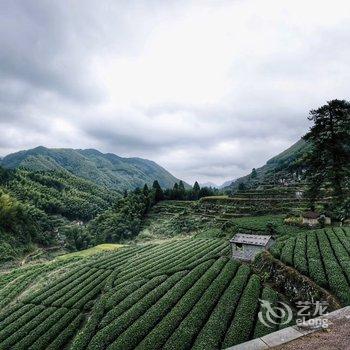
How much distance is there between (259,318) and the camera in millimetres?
18938

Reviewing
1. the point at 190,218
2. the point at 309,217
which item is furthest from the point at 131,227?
the point at 309,217

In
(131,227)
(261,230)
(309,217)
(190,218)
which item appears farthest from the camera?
(131,227)

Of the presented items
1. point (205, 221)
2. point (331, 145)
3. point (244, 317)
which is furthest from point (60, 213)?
point (244, 317)

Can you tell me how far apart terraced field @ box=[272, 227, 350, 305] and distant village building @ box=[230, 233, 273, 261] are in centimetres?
163

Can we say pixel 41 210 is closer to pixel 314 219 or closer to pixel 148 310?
pixel 314 219

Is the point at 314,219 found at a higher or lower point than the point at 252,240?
higher

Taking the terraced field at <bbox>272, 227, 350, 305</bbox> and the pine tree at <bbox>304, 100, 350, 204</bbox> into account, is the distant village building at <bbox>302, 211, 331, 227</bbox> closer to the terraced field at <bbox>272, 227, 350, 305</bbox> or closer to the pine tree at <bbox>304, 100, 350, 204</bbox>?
the pine tree at <bbox>304, 100, 350, 204</bbox>

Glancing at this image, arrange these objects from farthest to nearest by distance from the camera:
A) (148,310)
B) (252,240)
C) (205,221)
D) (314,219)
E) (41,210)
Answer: (41,210) → (205,221) → (314,219) → (252,240) → (148,310)

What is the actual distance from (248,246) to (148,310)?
14328 mm

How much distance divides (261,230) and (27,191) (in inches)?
4757

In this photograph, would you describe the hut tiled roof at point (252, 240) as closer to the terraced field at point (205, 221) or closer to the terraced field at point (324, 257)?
the terraced field at point (324, 257)

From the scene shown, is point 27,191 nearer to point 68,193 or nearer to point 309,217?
point 68,193

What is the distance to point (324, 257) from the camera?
25.4 metres

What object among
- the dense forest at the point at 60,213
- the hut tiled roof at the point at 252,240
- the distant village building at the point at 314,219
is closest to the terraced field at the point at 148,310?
the hut tiled roof at the point at 252,240
